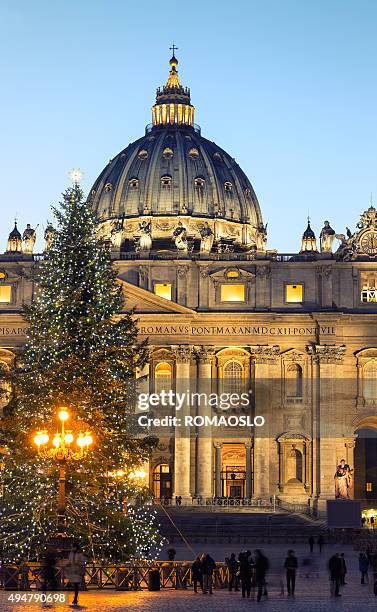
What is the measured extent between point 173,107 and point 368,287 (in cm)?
4764

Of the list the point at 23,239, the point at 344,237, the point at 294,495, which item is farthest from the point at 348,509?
the point at 23,239

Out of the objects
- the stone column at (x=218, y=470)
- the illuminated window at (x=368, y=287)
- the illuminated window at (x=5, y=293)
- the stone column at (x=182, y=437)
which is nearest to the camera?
the stone column at (x=182, y=437)

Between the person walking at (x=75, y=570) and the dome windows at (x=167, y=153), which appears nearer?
the person walking at (x=75, y=570)

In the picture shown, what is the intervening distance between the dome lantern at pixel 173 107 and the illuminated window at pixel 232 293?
43989 mm

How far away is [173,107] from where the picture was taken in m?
134

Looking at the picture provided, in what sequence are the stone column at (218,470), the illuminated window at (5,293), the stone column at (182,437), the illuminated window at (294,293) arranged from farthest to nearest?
the illuminated window at (5,293) → the illuminated window at (294,293) → the stone column at (218,470) → the stone column at (182,437)

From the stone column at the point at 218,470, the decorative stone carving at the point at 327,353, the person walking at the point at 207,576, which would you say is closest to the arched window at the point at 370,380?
the decorative stone carving at the point at 327,353

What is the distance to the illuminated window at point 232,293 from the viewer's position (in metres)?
91.1

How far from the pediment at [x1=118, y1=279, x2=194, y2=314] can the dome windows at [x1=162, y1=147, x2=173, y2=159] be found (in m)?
36.9

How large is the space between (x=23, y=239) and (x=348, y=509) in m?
33.6

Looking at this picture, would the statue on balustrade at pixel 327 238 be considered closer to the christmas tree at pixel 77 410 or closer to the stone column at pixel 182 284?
the stone column at pixel 182 284

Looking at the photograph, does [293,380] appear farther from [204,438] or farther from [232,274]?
[232,274]

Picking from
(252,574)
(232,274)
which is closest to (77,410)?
(252,574)

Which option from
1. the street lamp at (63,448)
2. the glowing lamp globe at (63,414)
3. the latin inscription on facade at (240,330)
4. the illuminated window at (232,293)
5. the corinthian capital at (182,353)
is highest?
the illuminated window at (232,293)
